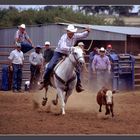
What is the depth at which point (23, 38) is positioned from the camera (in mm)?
12406

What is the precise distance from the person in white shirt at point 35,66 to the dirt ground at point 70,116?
0.25m

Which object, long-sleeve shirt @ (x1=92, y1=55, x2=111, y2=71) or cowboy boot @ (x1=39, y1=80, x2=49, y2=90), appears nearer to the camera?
cowboy boot @ (x1=39, y1=80, x2=49, y2=90)

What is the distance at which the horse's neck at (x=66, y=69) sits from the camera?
12.2m

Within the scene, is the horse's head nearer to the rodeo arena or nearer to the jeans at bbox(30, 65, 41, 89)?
the rodeo arena

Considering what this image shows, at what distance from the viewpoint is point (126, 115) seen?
1238cm

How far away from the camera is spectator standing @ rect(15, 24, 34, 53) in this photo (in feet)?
39.5

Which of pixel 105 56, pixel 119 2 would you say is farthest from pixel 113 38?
pixel 119 2

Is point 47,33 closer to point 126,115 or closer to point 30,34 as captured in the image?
point 30,34

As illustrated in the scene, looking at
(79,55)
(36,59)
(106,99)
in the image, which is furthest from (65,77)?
(36,59)

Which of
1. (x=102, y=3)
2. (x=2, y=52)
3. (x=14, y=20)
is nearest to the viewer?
(x=102, y=3)

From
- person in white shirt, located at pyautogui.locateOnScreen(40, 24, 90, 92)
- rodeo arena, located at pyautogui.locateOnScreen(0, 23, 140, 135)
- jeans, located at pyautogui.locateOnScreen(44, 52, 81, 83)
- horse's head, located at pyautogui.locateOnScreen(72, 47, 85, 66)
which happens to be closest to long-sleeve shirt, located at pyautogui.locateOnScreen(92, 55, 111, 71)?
rodeo arena, located at pyautogui.locateOnScreen(0, 23, 140, 135)

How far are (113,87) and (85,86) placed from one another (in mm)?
585

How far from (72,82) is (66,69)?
309 millimetres

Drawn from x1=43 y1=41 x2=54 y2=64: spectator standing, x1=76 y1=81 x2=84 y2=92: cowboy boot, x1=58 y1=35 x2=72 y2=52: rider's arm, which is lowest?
x1=76 y1=81 x2=84 y2=92: cowboy boot
